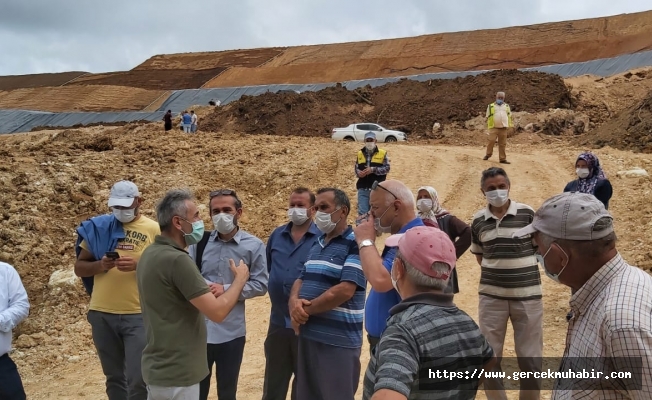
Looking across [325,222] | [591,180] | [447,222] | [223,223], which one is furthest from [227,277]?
[591,180]

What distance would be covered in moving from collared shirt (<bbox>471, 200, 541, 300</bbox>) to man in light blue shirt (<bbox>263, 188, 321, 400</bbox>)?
1328mm

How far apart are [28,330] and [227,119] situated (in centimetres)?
2016

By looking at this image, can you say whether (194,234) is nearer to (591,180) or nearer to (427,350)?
(427,350)

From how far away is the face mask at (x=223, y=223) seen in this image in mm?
4367

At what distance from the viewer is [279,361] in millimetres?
4355

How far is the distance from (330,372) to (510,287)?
1.57m

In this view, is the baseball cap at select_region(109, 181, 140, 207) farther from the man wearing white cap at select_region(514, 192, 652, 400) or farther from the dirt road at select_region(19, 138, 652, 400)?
the man wearing white cap at select_region(514, 192, 652, 400)

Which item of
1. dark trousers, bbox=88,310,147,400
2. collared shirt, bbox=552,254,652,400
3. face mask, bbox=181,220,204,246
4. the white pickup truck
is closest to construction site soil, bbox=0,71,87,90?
the white pickup truck

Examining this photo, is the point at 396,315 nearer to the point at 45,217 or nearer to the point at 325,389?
the point at 325,389

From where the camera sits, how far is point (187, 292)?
322 cm

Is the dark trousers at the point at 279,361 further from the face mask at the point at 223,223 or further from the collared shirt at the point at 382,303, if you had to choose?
the collared shirt at the point at 382,303

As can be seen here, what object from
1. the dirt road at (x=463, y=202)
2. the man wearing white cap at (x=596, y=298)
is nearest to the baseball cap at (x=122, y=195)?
the dirt road at (x=463, y=202)

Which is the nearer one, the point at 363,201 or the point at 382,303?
the point at 382,303

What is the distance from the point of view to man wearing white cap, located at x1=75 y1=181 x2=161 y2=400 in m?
4.27
